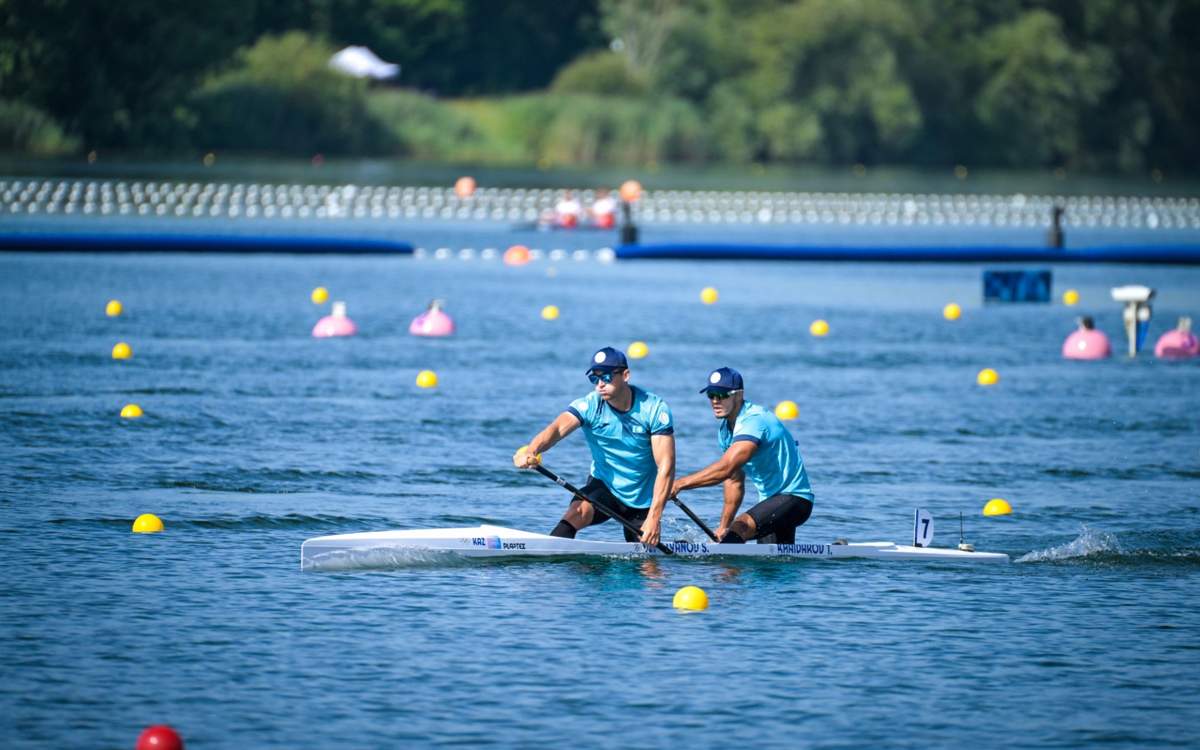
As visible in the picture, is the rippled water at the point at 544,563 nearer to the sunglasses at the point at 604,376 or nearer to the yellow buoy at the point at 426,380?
the yellow buoy at the point at 426,380

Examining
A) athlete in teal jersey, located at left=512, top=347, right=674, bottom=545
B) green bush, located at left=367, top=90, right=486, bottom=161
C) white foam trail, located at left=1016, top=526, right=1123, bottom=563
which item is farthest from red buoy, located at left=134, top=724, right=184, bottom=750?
green bush, located at left=367, top=90, right=486, bottom=161

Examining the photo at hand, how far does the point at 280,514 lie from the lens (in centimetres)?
1777

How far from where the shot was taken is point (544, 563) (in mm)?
15844

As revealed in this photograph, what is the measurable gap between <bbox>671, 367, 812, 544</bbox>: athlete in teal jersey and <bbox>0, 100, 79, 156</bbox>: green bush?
63.0 meters

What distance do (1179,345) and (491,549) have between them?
19.0 metres

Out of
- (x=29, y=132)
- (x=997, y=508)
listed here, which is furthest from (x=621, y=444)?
(x=29, y=132)

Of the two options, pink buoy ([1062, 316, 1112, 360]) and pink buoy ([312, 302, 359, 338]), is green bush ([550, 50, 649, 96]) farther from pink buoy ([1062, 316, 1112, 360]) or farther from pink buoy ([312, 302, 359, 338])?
pink buoy ([1062, 316, 1112, 360])

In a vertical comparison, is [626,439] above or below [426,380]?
below

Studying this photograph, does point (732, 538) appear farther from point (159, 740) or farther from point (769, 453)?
point (159, 740)

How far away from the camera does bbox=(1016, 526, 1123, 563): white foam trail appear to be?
16391mm

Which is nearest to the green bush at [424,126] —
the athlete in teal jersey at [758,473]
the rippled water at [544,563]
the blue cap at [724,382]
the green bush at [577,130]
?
the green bush at [577,130]

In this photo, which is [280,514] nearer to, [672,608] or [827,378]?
[672,608]

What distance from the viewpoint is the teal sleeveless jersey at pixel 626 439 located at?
49.4 ft

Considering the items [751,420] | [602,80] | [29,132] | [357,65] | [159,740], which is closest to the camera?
[159,740]
